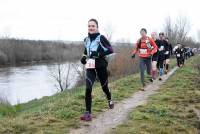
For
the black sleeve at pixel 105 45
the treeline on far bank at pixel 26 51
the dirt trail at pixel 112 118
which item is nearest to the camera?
the dirt trail at pixel 112 118

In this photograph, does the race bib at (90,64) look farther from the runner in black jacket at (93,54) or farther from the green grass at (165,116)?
the green grass at (165,116)

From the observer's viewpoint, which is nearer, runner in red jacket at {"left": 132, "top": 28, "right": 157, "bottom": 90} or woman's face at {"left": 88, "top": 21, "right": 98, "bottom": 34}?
woman's face at {"left": 88, "top": 21, "right": 98, "bottom": 34}

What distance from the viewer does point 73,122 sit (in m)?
7.00

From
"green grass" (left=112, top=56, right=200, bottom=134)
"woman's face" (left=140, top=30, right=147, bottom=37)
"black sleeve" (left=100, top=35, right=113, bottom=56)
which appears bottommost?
"green grass" (left=112, top=56, right=200, bottom=134)

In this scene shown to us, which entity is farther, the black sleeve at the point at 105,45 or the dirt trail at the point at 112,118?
the black sleeve at the point at 105,45

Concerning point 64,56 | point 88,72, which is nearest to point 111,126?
point 88,72

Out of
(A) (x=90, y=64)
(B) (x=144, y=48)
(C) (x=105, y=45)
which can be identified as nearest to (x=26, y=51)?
(B) (x=144, y=48)

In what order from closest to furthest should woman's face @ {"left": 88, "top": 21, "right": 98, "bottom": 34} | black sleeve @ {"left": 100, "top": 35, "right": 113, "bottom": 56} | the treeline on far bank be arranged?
woman's face @ {"left": 88, "top": 21, "right": 98, "bottom": 34}, black sleeve @ {"left": 100, "top": 35, "right": 113, "bottom": 56}, the treeline on far bank

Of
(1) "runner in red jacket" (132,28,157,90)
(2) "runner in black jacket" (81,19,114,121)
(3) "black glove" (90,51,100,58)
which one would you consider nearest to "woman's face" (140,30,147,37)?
(1) "runner in red jacket" (132,28,157,90)

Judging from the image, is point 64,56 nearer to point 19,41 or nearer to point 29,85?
point 29,85

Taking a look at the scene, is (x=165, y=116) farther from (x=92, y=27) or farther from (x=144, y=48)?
(x=144, y=48)

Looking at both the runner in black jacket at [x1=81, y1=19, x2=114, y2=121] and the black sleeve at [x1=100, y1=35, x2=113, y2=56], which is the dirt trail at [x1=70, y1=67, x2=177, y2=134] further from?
the black sleeve at [x1=100, y1=35, x2=113, y2=56]

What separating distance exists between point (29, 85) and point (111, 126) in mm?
31653

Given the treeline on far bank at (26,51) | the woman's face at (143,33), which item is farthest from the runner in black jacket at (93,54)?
the treeline on far bank at (26,51)
